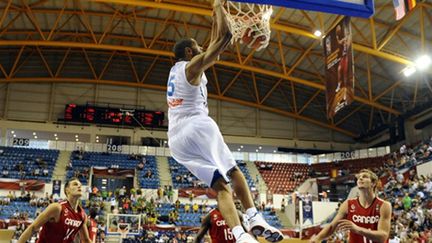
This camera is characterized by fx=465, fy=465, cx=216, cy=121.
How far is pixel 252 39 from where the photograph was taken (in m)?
6.58

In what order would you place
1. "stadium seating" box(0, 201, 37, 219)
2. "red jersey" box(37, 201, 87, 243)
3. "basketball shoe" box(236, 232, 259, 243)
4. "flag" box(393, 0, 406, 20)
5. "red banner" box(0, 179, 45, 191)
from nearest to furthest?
"basketball shoe" box(236, 232, 259, 243)
"red jersey" box(37, 201, 87, 243)
"flag" box(393, 0, 406, 20)
"stadium seating" box(0, 201, 37, 219)
"red banner" box(0, 179, 45, 191)

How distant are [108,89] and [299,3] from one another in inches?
1177

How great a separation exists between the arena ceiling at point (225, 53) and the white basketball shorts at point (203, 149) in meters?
16.8

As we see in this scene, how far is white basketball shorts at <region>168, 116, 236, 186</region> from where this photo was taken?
4.07m

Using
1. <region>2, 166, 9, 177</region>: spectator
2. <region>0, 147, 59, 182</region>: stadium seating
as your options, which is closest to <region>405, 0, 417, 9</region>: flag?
<region>0, 147, 59, 182</region>: stadium seating

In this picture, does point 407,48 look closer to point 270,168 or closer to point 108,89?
point 270,168

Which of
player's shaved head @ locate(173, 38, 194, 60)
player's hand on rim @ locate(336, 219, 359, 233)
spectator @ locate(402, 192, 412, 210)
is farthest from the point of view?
spectator @ locate(402, 192, 412, 210)

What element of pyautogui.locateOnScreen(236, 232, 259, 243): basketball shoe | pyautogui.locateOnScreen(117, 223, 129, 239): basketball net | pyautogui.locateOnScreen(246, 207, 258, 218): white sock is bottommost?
pyautogui.locateOnScreen(117, 223, 129, 239): basketball net

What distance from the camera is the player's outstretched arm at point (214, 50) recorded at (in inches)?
157

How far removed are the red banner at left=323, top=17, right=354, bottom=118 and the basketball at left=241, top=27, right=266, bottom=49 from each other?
9.85 m

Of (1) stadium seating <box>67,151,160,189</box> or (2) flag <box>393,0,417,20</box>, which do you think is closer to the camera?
(2) flag <box>393,0,417,20</box>

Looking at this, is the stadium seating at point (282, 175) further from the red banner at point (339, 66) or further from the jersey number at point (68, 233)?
the jersey number at point (68, 233)

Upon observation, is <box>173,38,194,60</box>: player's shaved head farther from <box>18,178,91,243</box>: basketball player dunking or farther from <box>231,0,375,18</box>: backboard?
<box>18,178,91,243</box>: basketball player dunking

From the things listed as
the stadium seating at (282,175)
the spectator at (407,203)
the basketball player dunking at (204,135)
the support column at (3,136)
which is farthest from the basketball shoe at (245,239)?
the support column at (3,136)
